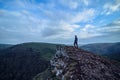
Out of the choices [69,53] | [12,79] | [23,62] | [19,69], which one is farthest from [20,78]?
[69,53]

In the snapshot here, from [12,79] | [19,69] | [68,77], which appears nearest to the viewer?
[68,77]

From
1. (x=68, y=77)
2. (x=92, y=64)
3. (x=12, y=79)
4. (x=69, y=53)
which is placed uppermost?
(x=69, y=53)

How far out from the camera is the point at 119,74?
26.2m

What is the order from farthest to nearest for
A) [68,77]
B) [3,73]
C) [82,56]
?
[3,73], [82,56], [68,77]

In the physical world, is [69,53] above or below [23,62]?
above

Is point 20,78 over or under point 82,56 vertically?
under

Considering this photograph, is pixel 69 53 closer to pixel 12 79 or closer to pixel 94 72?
pixel 94 72

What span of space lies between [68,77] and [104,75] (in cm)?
754

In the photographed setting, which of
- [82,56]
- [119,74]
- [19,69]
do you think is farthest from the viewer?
[19,69]

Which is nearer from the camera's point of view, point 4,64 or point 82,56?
point 82,56

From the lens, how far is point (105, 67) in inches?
1096

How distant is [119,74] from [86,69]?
25.4 ft

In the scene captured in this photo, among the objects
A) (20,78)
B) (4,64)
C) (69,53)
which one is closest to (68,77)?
(69,53)

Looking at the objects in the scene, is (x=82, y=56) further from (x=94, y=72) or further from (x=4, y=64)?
(x=4, y=64)
